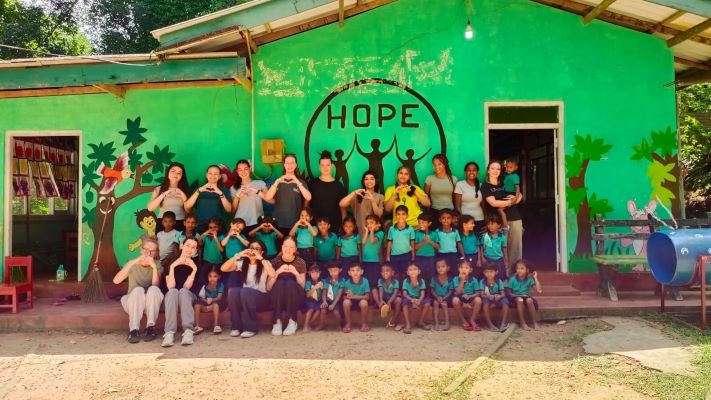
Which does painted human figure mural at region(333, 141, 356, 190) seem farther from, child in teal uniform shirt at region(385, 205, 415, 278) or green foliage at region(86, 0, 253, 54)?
green foliage at region(86, 0, 253, 54)

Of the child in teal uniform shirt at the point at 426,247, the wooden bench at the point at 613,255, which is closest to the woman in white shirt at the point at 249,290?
the child in teal uniform shirt at the point at 426,247

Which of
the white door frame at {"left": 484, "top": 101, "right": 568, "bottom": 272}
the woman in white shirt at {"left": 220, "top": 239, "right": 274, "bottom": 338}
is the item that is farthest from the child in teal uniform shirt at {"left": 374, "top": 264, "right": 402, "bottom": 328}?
the white door frame at {"left": 484, "top": 101, "right": 568, "bottom": 272}

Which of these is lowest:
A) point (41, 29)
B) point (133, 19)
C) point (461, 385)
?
point (461, 385)

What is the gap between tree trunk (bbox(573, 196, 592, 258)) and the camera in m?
6.80

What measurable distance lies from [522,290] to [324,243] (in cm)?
225

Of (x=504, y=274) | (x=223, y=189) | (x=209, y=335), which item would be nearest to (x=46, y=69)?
(x=223, y=189)

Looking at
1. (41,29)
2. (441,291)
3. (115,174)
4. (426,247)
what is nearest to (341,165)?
(426,247)

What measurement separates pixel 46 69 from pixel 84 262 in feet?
8.29

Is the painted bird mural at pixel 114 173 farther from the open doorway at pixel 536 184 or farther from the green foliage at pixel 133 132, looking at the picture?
the open doorway at pixel 536 184

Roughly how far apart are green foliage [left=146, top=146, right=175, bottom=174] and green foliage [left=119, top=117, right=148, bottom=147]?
226 millimetres

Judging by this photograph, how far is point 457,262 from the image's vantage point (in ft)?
18.8

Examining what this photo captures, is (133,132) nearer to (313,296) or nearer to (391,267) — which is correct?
(313,296)

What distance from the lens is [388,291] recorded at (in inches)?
218

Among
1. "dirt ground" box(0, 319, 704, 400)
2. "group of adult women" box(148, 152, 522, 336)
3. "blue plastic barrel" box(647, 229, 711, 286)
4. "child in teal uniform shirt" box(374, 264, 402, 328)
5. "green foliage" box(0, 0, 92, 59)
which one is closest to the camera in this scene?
"dirt ground" box(0, 319, 704, 400)
